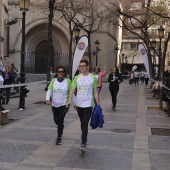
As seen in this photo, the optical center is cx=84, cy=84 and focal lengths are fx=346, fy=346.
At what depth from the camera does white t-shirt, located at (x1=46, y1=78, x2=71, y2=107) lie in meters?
7.45

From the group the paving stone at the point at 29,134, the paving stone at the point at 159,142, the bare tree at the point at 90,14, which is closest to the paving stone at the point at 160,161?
the paving stone at the point at 159,142

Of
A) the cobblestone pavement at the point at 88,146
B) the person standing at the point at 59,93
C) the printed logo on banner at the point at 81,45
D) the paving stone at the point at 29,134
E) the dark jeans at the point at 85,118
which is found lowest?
the cobblestone pavement at the point at 88,146

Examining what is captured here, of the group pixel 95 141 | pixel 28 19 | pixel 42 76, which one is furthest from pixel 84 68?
pixel 28 19

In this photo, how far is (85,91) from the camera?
6887 mm

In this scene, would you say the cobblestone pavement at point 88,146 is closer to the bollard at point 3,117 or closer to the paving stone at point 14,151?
the paving stone at point 14,151

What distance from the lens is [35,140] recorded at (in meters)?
7.88

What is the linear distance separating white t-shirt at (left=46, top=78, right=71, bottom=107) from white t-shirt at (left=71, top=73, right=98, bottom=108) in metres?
0.57

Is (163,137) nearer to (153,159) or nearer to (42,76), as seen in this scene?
(153,159)

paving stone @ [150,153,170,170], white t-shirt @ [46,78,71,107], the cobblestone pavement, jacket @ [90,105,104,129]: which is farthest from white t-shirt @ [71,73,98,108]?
paving stone @ [150,153,170,170]

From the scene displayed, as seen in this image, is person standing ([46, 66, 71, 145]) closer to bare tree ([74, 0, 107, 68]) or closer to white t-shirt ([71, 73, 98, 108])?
white t-shirt ([71, 73, 98, 108])

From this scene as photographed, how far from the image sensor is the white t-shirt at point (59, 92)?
7449mm

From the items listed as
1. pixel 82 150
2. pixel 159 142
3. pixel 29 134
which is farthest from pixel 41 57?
pixel 82 150

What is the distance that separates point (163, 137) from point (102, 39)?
118ft

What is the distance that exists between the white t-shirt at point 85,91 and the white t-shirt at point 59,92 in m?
0.57
